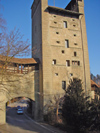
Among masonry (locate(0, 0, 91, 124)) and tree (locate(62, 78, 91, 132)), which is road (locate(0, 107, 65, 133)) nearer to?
tree (locate(62, 78, 91, 132))

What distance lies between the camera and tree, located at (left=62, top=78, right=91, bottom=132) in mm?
12148

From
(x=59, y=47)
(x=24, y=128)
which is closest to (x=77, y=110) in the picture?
(x=24, y=128)

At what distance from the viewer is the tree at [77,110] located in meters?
12.1

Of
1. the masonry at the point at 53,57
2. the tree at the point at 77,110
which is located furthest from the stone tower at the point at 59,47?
the tree at the point at 77,110

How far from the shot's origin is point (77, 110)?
12.6m

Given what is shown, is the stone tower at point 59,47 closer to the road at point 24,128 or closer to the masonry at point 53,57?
the masonry at point 53,57

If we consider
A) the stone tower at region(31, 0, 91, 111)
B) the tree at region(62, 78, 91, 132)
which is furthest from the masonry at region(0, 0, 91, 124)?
the tree at region(62, 78, 91, 132)

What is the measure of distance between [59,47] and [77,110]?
1291cm

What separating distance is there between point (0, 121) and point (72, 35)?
54.8 ft

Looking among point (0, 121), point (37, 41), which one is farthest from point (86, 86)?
point (0, 121)

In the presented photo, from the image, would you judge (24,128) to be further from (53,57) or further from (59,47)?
(59,47)

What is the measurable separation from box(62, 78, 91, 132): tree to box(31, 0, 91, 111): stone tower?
7.75 meters

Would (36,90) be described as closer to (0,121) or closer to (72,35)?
(0,121)

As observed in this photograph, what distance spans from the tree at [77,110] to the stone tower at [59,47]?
775cm
